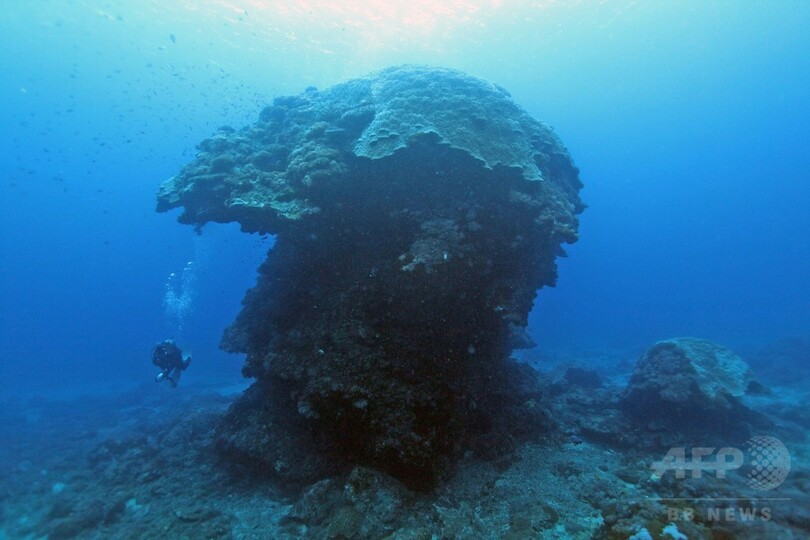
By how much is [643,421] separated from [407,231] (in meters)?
8.48

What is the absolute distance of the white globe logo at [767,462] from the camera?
22.9 feet

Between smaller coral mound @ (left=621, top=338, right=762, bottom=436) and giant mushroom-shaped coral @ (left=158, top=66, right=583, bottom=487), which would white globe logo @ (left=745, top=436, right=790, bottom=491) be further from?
giant mushroom-shaped coral @ (left=158, top=66, right=583, bottom=487)

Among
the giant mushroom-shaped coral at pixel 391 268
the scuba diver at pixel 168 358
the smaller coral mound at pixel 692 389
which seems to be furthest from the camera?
the scuba diver at pixel 168 358

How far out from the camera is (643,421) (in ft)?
34.2

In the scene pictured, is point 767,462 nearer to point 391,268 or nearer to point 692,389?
point 692,389

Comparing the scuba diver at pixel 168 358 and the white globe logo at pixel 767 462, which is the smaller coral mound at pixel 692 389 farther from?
the scuba diver at pixel 168 358

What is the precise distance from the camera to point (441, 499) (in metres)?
6.70

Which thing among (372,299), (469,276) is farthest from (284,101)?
(469,276)

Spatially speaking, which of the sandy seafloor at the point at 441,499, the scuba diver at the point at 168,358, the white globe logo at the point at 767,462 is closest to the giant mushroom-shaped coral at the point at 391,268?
the sandy seafloor at the point at 441,499

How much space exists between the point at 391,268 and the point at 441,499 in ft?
15.0

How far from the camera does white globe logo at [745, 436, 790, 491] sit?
699cm

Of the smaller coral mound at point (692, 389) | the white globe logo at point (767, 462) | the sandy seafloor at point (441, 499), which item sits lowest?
the sandy seafloor at point (441, 499)

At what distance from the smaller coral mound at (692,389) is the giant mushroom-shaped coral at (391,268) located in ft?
11.4

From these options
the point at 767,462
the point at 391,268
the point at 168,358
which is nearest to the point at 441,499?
the point at 391,268
